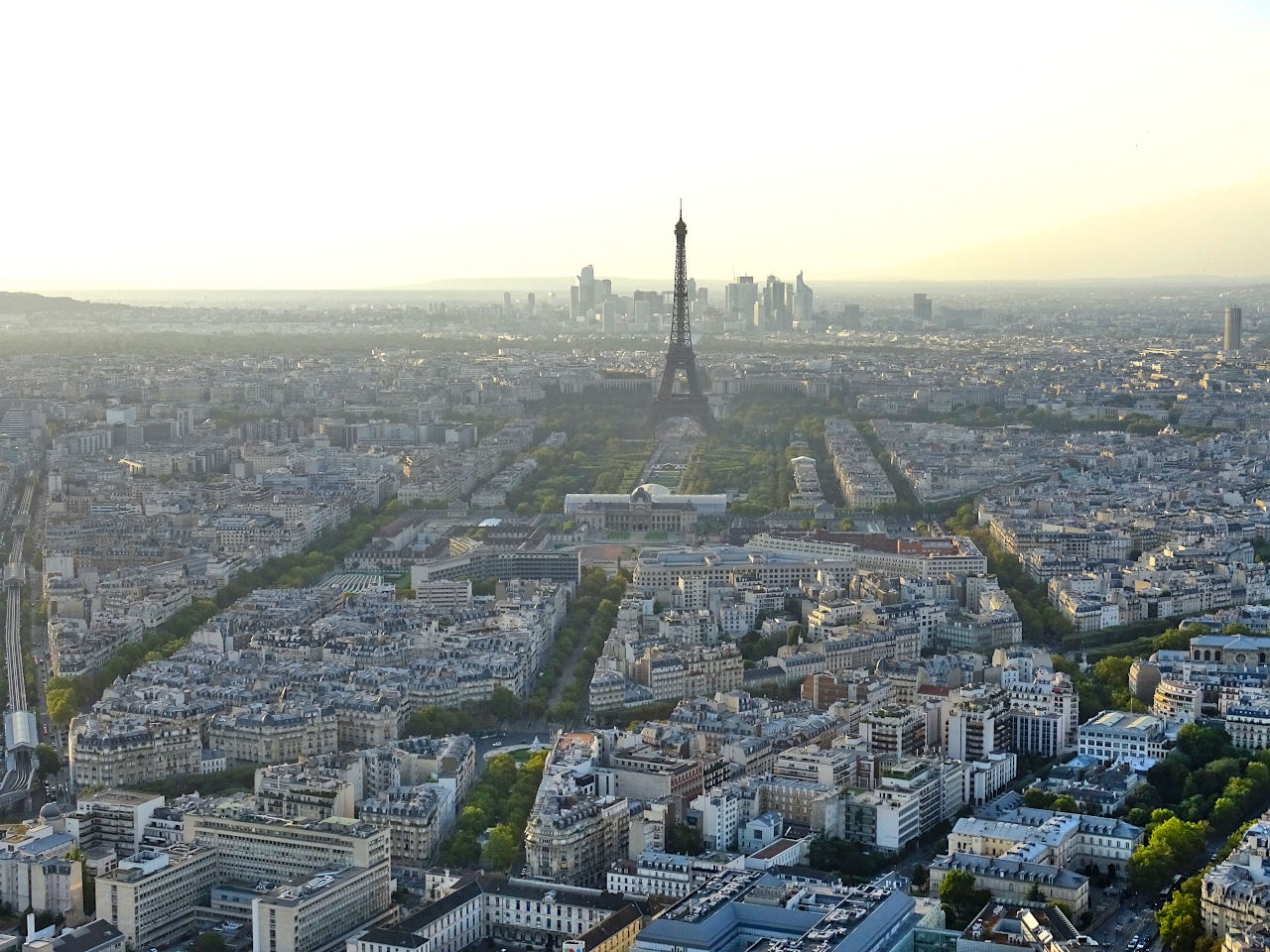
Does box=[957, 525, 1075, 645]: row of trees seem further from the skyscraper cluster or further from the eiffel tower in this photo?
the skyscraper cluster

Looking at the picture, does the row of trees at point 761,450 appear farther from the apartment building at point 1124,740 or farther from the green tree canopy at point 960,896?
the green tree canopy at point 960,896

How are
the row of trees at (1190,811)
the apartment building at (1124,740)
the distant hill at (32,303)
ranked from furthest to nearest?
the distant hill at (32,303) → the apartment building at (1124,740) → the row of trees at (1190,811)

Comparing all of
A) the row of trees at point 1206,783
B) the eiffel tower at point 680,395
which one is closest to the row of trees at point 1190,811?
the row of trees at point 1206,783

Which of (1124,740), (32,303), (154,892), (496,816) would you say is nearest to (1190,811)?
(1124,740)

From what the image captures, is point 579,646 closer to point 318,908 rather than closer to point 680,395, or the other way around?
point 318,908

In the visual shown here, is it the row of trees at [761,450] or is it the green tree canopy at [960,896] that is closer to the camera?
the green tree canopy at [960,896]

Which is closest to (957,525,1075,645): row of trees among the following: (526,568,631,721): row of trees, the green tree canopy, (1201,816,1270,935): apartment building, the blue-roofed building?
(526,568,631,721): row of trees
